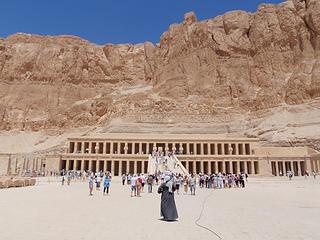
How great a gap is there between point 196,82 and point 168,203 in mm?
80908

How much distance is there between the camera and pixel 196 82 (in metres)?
89.8

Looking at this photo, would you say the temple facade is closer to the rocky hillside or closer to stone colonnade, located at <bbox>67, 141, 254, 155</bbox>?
stone colonnade, located at <bbox>67, 141, 254, 155</bbox>

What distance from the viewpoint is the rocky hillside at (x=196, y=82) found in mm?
77375

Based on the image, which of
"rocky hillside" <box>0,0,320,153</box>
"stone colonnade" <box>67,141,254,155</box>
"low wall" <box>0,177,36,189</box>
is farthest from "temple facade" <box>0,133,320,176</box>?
"low wall" <box>0,177,36,189</box>

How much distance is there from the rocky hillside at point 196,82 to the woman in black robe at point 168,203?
5595 centimetres

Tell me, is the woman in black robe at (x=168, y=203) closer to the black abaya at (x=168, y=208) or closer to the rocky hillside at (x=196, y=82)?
the black abaya at (x=168, y=208)

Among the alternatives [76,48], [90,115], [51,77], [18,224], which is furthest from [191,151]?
[76,48]

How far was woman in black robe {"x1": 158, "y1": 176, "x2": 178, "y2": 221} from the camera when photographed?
1046 centimetres

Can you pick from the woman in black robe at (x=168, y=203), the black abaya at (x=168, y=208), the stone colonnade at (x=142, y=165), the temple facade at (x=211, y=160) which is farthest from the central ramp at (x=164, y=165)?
the black abaya at (x=168, y=208)

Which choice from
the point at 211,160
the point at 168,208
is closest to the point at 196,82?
the point at 211,160

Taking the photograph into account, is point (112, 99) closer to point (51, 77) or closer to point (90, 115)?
point (90, 115)

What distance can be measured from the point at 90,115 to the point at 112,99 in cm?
890

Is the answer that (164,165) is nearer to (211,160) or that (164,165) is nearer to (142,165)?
(142,165)

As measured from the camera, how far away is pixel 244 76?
8812 cm
